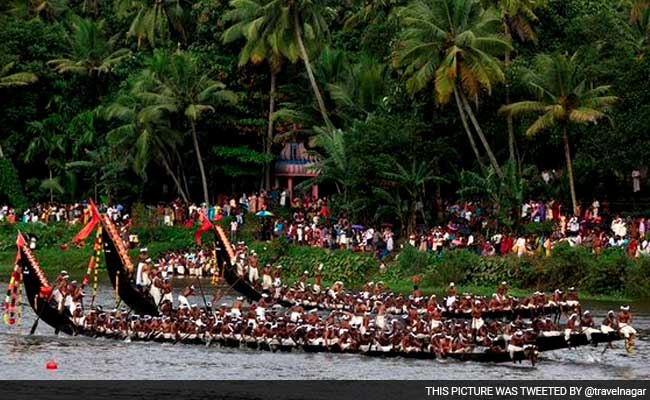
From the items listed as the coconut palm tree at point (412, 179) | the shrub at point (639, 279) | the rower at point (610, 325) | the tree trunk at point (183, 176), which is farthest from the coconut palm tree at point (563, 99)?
the tree trunk at point (183, 176)

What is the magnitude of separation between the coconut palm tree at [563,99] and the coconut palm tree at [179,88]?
564 inches

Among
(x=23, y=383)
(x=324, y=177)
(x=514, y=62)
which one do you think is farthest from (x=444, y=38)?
(x=23, y=383)

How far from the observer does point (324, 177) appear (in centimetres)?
6034

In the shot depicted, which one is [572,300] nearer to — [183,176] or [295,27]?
[295,27]

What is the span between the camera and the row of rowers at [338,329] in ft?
125

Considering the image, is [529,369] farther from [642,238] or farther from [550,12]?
[550,12]

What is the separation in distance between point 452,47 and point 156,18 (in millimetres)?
17993

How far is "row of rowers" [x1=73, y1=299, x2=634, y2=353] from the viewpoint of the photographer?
38.1 meters

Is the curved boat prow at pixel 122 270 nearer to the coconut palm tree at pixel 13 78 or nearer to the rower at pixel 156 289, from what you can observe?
the rower at pixel 156 289

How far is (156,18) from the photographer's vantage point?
6912cm

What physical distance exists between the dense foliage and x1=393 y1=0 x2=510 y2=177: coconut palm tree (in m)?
0.07

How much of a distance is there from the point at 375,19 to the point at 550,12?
7308 mm

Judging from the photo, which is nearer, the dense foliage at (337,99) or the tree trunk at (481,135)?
the dense foliage at (337,99)

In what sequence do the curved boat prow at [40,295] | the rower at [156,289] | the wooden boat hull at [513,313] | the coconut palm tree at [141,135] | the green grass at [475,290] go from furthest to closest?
the coconut palm tree at [141,135], the green grass at [475,290], the rower at [156,289], the wooden boat hull at [513,313], the curved boat prow at [40,295]
